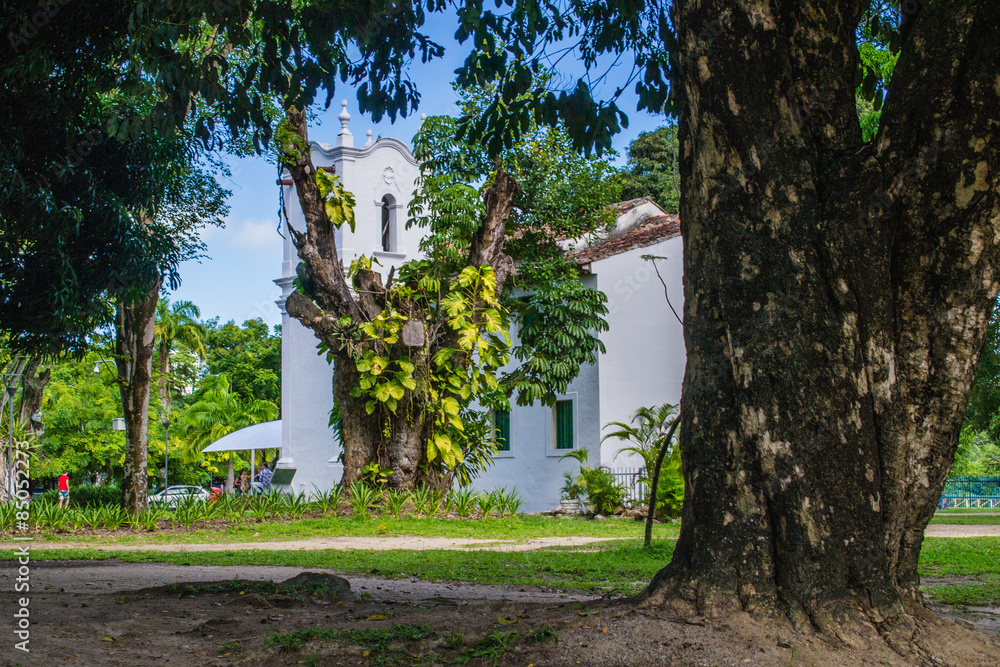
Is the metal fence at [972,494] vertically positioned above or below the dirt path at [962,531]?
below

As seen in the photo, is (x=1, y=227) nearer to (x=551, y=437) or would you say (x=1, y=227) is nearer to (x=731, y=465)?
(x=731, y=465)

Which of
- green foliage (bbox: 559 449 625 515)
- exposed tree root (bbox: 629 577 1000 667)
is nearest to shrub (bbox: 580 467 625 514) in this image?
green foliage (bbox: 559 449 625 515)

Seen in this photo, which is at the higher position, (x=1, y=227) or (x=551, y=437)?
(x=1, y=227)

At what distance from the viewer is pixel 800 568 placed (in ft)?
10.6

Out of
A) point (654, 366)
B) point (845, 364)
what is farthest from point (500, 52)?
point (654, 366)

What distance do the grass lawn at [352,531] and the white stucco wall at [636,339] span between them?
7498 mm

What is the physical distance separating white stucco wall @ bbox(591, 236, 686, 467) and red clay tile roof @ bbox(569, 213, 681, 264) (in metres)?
0.16

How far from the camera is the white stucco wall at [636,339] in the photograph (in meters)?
21.0

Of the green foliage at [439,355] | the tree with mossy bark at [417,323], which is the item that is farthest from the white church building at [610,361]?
the green foliage at [439,355]

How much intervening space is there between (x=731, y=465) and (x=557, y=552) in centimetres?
600

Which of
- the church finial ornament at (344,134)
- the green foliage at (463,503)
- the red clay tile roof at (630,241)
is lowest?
the green foliage at (463,503)

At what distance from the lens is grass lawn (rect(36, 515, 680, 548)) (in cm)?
1129

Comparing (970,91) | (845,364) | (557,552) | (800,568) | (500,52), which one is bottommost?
(557,552)

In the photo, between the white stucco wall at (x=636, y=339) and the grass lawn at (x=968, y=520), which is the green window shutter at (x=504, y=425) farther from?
the grass lawn at (x=968, y=520)
